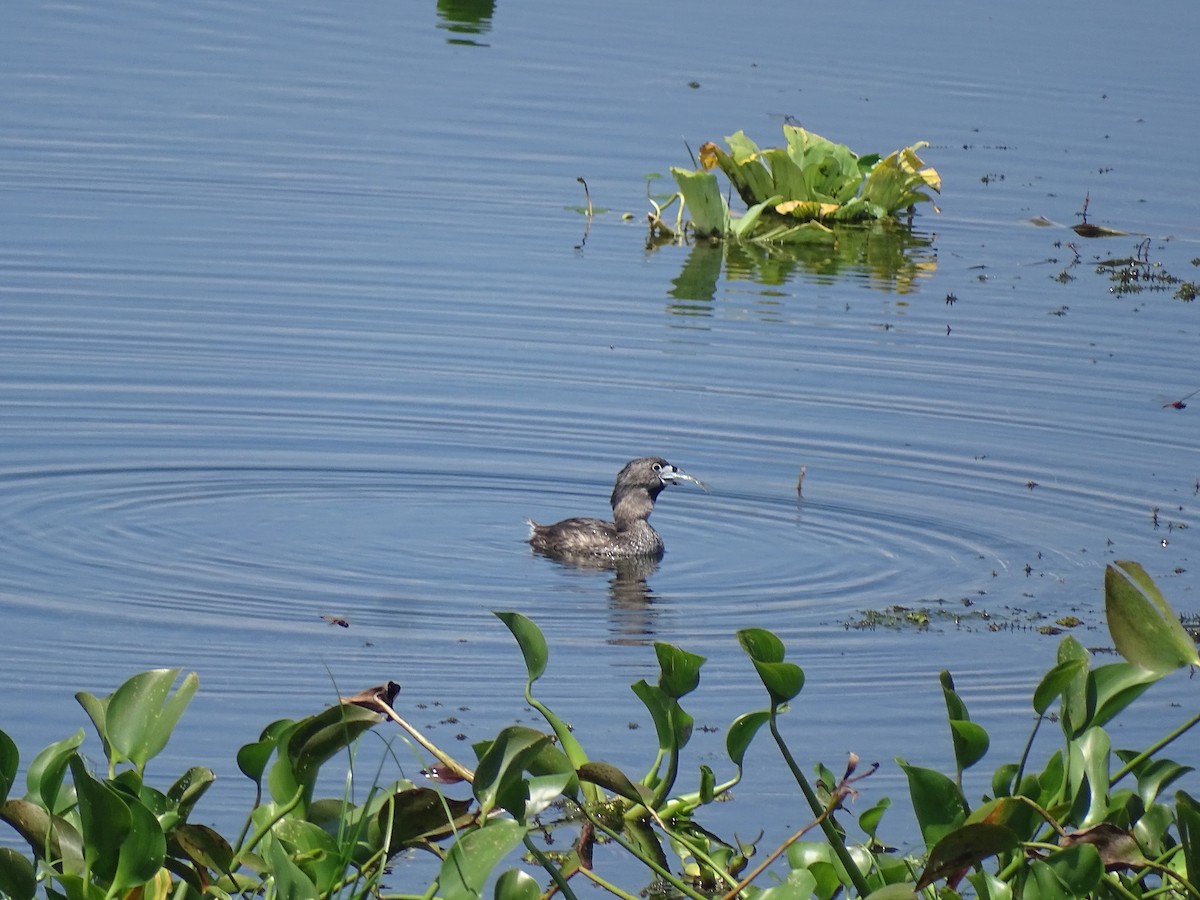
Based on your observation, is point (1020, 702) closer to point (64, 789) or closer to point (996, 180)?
point (64, 789)

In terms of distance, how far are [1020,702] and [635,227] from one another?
10.3 meters

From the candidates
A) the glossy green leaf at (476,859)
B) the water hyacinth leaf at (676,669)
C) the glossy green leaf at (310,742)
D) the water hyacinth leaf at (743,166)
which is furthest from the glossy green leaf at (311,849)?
the water hyacinth leaf at (743,166)

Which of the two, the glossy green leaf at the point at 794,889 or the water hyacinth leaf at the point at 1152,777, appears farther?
the water hyacinth leaf at the point at 1152,777

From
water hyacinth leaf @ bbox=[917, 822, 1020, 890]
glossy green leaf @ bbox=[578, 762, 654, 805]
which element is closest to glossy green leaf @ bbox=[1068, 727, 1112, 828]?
water hyacinth leaf @ bbox=[917, 822, 1020, 890]

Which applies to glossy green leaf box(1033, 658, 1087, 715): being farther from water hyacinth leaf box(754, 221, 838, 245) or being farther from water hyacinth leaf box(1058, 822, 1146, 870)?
water hyacinth leaf box(754, 221, 838, 245)

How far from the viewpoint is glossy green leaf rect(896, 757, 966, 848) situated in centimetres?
507

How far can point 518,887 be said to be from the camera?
4.79 meters

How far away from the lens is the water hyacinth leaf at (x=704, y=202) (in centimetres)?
1728

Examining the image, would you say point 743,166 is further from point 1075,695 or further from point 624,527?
point 1075,695

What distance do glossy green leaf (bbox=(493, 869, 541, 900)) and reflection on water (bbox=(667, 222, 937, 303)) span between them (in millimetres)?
10665


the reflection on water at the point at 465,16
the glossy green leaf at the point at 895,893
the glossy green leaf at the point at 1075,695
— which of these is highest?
the reflection on water at the point at 465,16

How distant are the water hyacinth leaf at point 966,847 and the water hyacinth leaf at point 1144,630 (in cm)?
56

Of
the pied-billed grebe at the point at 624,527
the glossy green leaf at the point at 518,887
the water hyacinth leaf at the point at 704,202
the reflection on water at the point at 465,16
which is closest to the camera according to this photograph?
the glossy green leaf at the point at 518,887

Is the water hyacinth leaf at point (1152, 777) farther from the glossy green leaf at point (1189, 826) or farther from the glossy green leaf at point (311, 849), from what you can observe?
the glossy green leaf at point (311, 849)
